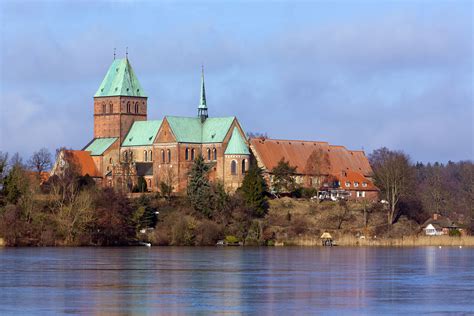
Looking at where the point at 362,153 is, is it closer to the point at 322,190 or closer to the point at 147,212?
the point at 322,190

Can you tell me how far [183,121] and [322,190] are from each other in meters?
15.6

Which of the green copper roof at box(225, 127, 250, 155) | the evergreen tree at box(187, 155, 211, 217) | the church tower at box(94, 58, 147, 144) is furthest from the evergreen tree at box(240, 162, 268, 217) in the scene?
the church tower at box(94, 58, 147, 144)

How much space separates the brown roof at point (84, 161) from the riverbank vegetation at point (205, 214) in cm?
648

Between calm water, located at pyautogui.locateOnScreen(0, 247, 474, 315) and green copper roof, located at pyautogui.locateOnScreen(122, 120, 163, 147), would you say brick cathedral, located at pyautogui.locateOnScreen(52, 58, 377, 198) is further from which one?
calm water, located at pyautogui.locateOnScreen(0, 247, 474, 315)

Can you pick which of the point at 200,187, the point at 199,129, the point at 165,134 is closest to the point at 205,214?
the point at 200,187

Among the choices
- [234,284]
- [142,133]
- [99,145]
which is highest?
[142,133]

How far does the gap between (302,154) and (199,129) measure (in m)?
10.2

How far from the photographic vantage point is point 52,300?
38.2 metres

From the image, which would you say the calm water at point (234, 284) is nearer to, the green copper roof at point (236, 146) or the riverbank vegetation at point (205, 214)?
the riverbank vegetation at point (205, 214)

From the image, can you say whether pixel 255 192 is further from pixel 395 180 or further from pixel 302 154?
pixel 302 154

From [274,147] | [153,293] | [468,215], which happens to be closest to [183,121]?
[274,147]

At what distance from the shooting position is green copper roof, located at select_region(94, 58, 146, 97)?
120 m

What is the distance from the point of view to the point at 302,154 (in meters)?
114

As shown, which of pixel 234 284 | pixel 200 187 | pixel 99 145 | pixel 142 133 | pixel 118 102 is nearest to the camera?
pixel 234 284
